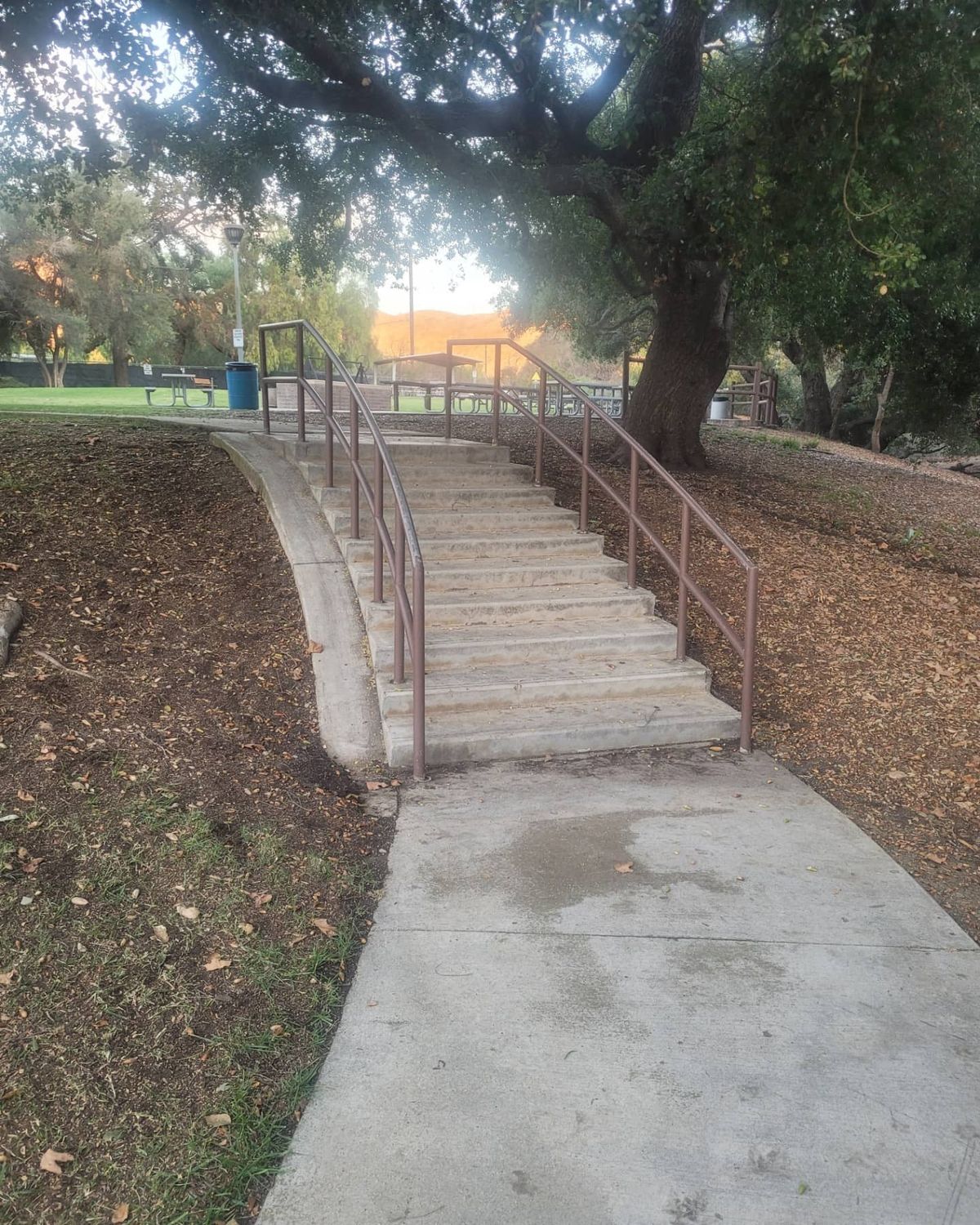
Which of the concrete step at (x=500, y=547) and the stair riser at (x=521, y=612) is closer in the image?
the stair riser at (x=521, y=612)

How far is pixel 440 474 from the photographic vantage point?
7.86 metres

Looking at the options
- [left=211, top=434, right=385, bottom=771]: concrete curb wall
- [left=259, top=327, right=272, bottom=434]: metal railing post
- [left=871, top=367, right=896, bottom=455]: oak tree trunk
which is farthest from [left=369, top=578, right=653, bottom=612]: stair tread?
[left=871, top=367, right=896, bottom=455]: oak tree trunk

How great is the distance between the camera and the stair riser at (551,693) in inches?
196

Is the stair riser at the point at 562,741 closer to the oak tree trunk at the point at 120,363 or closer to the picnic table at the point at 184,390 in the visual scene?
the picnic table at the point at 184,390

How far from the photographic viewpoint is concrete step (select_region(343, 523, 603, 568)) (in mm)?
6410

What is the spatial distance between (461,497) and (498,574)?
1320 mm

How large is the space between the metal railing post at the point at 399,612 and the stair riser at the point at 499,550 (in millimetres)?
1277

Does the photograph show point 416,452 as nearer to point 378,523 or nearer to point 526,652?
point 378,523

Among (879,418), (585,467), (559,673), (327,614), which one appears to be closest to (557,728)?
(559,673)

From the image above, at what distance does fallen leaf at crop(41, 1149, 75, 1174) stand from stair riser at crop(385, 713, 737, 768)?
255cm

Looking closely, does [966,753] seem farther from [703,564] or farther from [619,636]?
[703,564]

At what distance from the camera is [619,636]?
5.86 meters

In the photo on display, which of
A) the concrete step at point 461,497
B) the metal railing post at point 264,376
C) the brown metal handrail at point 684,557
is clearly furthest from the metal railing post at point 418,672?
the metal railing post at point 264,376

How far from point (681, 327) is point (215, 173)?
5155 millimetres
